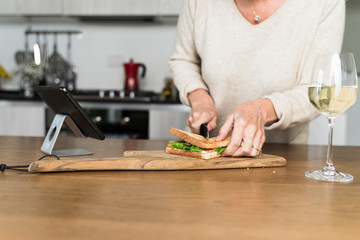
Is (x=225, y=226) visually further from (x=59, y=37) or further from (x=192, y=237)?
(x=59, y=37)

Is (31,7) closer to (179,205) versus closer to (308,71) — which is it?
(308,71)

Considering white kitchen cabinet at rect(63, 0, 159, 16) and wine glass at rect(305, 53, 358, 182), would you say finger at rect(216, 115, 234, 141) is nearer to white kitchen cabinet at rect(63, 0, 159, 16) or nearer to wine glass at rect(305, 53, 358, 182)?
wine glass at rect(305, 53, 358, 182)

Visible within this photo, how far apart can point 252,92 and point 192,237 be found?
3.59 ft

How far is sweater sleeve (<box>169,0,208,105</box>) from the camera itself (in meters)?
1.59

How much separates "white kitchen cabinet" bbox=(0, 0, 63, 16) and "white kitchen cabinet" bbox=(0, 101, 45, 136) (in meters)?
0.74

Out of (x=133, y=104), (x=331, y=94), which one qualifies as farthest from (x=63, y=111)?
(x=133, y=104)

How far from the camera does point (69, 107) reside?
3.52ft

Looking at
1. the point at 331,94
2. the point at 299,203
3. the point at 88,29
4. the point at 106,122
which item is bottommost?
the point at 106,122

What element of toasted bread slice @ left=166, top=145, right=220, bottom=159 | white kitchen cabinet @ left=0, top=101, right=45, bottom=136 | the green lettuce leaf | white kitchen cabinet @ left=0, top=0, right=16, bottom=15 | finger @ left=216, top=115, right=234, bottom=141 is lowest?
white kitchen cabinet @ left=0, top=101, right=45, bottom=136

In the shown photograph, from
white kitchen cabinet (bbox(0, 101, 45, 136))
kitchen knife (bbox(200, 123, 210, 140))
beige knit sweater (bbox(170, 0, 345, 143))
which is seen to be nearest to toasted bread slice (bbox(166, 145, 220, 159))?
kitchen knife (bbox(200, 123, 210, 140))

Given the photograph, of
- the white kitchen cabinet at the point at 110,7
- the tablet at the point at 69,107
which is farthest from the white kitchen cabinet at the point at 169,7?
the tablet at the point at 69,107

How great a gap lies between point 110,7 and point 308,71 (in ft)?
7.28

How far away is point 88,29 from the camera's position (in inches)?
145

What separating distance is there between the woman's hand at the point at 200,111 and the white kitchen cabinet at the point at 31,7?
218 centimetres
